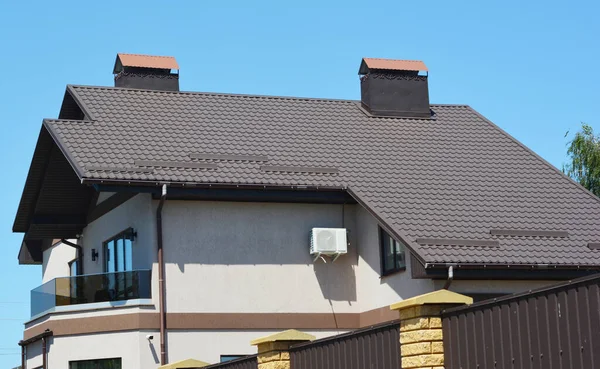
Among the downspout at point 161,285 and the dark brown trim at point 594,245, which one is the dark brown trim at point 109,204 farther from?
the dark brown trim at point 594,245

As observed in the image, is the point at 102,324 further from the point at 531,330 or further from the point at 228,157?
the point at 531,330

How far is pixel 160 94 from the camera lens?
24.4 m

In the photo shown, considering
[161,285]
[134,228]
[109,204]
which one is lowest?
[161,285]

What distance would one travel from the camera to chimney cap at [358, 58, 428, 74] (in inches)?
1028

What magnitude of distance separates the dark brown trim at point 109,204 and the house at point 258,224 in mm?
78

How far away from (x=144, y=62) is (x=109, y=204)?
415 cm

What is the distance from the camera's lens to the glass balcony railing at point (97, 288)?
19953mm

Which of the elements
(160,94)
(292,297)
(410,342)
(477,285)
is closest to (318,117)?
(160,94)

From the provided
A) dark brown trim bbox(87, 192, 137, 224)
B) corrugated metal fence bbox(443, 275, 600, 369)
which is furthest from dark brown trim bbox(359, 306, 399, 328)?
corrugated metal fence bbox(443, 275, 600, 369)

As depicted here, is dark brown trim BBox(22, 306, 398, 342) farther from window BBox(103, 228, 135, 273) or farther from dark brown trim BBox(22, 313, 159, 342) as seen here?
window BBox(103, 228, 135, 273)

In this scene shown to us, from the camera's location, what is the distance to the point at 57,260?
27.3m

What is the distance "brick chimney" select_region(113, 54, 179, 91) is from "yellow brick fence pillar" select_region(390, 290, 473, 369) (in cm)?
1584

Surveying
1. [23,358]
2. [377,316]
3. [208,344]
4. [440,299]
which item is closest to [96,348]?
[208,344]

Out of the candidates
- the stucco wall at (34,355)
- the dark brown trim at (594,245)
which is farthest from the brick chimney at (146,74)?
the dark brown trim at (594,245)
